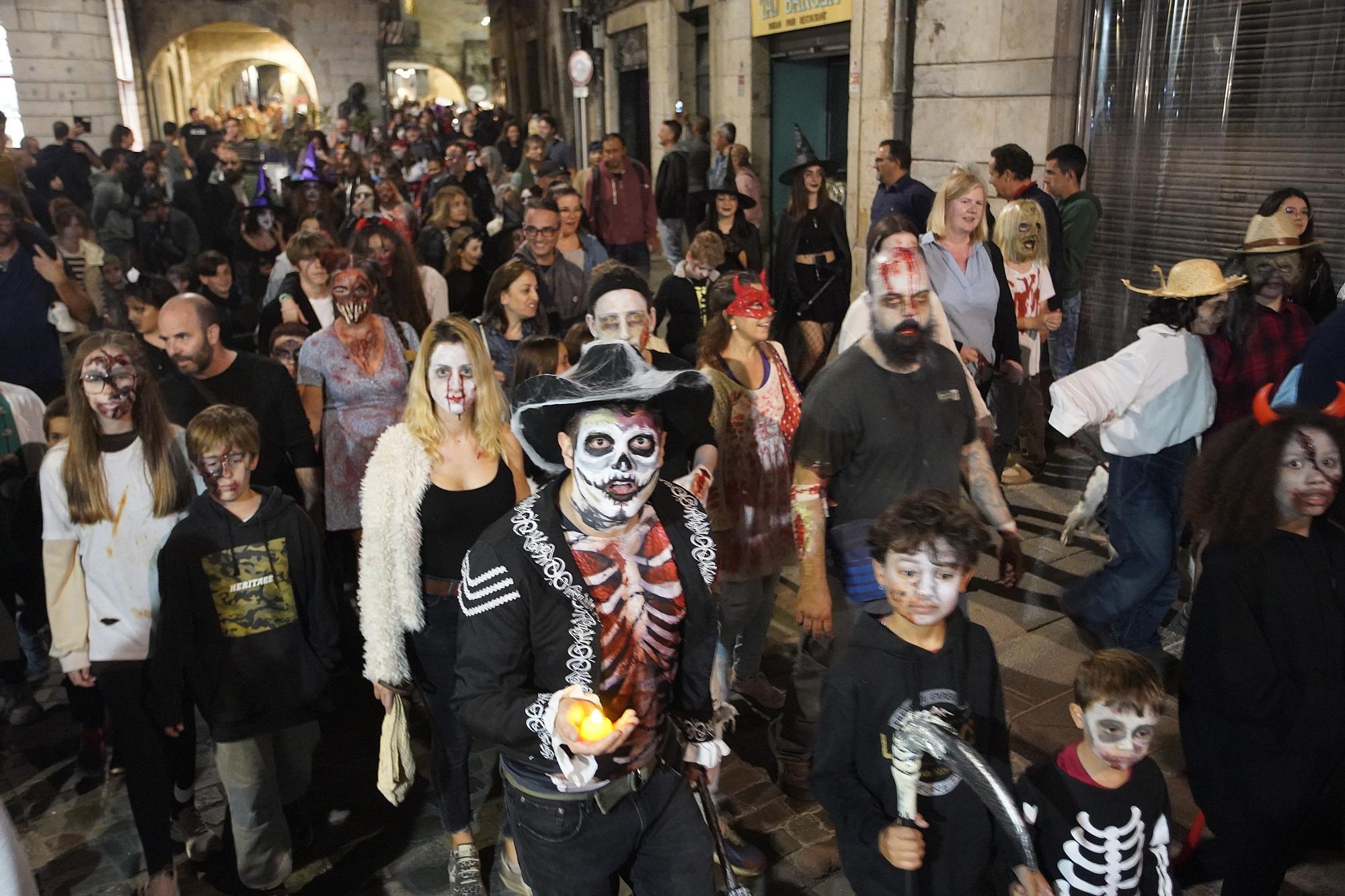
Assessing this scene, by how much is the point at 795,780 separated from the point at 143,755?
2249 millimetres

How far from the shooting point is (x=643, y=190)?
10336 mm

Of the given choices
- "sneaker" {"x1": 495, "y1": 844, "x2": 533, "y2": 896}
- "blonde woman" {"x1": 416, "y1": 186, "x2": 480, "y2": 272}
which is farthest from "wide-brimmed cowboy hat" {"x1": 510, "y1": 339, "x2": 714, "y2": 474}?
"blonde woman" {"x1": 416, "y1": 186, "x2": 480, "y2": 272}

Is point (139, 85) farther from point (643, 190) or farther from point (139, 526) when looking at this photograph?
point (139, 526)

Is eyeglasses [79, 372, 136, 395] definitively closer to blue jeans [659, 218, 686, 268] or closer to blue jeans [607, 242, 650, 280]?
blue jeans [607, 242, 650, 280]

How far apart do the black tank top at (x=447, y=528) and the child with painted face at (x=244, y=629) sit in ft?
1.26

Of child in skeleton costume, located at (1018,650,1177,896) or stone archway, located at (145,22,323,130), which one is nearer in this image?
child in skeleton costume, located at (1018,650,1177,896)

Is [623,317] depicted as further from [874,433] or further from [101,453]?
[101,453]

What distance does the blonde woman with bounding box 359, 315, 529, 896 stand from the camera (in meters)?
3.38

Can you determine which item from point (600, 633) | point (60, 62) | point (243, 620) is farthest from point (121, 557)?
point (60, 62)

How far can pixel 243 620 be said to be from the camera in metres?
3.41

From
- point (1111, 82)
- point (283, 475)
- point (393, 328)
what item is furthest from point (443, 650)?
point (1111, 82)

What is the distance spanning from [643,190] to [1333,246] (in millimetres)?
5801

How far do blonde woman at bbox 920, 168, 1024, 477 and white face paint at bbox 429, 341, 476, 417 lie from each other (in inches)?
105

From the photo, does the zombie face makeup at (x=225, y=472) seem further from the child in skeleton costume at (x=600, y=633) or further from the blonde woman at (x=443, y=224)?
the blonde woman at (x=443, y=224)
